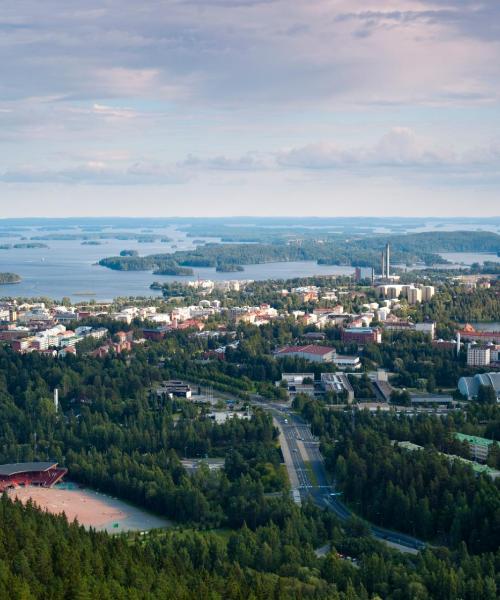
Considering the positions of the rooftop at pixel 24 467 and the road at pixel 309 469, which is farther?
the rooftop at pixel 24 467

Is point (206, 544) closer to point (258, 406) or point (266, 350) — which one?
point (258, 406)

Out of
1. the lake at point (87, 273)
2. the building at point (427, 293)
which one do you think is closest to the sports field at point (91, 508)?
the building at point (427, 293)

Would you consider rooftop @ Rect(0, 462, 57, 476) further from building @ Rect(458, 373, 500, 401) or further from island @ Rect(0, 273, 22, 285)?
island @ Rect(0, 273, 22, 285)

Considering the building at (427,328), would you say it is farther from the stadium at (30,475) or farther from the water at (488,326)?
the stadium at (30,475)

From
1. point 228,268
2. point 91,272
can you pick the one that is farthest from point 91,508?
point 228,268

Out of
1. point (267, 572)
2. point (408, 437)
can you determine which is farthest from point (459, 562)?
point (408, 437)

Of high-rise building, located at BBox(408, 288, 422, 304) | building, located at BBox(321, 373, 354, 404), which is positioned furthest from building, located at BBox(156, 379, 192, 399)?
high-rise building, located at BBox(408, 288, 422, 304)
